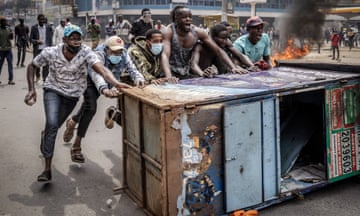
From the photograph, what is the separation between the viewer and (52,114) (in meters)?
4.36

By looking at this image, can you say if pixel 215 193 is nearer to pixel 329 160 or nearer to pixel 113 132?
pixel 329 160

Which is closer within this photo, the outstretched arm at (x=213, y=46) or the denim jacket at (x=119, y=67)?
the denim jacket at (x=119, y=67)

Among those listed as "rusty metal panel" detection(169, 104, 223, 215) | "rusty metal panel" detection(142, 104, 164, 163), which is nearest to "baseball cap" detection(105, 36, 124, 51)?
"rusty metal panel" detection(142, 104, 164, 163)

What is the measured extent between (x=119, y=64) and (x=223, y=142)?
192 centimetres

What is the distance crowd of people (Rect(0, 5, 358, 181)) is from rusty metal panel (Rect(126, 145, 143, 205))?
0.58m

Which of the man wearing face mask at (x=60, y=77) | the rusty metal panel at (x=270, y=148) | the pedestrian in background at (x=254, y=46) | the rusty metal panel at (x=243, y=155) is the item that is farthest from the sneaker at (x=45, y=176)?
the pedestrian in background at (x=254, y=46)

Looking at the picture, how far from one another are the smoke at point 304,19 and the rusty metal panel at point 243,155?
18557 millimetres

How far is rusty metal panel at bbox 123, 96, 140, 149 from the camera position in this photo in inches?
146

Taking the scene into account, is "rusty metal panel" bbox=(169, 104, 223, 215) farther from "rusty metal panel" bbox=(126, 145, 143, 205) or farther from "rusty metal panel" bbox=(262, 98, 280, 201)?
"rusty metal panel" bbox=(126, 145, 143, 205)

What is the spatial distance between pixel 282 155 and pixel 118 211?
181cm

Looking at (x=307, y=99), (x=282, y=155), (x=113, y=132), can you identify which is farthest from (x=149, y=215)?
(x=113, y=132)

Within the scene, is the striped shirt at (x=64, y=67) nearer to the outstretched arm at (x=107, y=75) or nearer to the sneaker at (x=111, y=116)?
the outstretched arm at (x=107, y=75)

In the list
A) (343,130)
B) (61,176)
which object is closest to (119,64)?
(61,176)

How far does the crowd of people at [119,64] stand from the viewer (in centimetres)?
436
